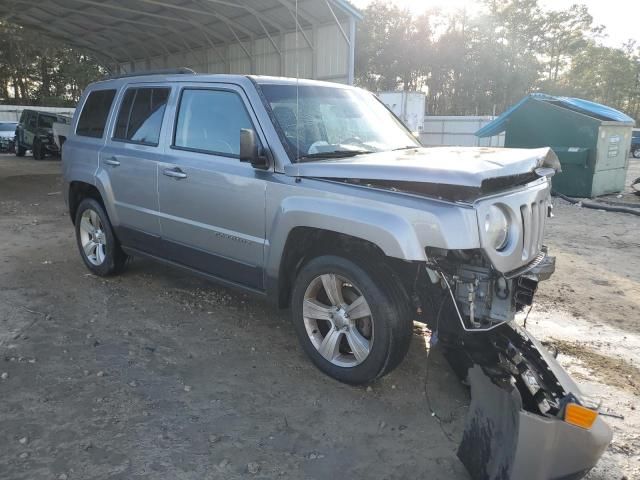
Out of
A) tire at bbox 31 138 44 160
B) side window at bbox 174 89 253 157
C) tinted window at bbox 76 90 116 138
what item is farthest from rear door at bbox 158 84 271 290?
tire at bbox 31 138 44 160

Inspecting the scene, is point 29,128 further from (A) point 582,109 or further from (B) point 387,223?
(B) point 387,223

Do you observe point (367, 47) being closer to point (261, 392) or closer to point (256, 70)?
point (256, 70)

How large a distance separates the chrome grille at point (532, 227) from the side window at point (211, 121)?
2060mm

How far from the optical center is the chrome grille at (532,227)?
3158 millimetres

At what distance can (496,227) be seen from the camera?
298cm

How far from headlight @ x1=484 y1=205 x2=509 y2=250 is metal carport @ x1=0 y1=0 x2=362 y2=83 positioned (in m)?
Answer: 12.4

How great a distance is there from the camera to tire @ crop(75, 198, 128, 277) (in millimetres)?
5516

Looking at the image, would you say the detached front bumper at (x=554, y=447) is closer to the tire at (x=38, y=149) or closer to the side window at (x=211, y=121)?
the side window at (x=211, y=121)

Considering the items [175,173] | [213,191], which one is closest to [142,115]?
[175,173]

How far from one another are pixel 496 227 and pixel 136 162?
11.0 ft

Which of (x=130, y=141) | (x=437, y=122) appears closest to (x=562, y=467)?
(x=130, y=141)

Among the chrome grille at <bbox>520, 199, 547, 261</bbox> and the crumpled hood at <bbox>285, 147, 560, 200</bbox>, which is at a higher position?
the crumpled hood at <bbox>285, 147, 560, 200</bbox>

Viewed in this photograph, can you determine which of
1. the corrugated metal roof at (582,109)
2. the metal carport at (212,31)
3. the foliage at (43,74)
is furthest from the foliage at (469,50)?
the corrugated metal roof at (582,109)

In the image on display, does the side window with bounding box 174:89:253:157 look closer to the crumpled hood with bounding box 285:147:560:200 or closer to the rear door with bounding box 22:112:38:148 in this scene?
the crumpled hood with bounding box 285:147:560:200
